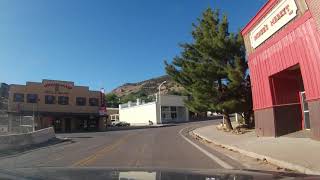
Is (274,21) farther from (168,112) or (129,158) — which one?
(168,112)

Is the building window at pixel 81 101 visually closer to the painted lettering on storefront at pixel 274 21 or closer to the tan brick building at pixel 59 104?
the tan brick building at pixel 59 104

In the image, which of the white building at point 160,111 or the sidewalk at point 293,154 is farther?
the white building at point 160,111

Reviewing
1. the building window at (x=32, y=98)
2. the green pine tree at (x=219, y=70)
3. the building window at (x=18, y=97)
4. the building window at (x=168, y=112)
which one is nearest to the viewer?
the green pine tree at (x=219, y=70)

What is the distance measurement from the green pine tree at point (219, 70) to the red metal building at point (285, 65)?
645 cm

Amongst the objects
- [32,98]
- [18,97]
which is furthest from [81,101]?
[18,97]

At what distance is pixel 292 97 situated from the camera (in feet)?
86.6

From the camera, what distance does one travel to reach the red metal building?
20.8 meters

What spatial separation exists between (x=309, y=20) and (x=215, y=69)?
1743 centimetres

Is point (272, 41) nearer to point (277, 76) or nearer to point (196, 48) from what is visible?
point (277, 76)

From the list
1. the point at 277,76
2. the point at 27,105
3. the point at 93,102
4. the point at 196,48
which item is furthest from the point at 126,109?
the point at 277,76

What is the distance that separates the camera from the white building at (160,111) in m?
96.1

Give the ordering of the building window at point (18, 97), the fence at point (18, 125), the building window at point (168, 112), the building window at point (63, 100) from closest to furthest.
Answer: the fence at point (18, 125), the building window at point (18, 97), the building window at point (63, 100), the building window at point (168, 112)

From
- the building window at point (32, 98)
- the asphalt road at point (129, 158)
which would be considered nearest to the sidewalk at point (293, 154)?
the asphalt road at point (129, 158)

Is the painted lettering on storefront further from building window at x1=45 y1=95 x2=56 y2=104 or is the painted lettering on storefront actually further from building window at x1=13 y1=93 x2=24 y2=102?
building window at x1=45 y1=95 x2=56 y2=104
